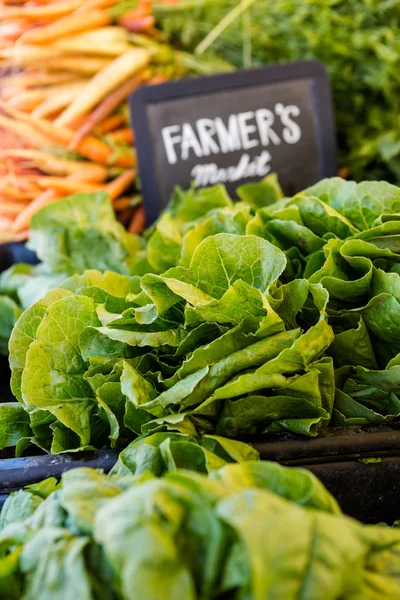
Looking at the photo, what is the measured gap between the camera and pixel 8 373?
4.52ft

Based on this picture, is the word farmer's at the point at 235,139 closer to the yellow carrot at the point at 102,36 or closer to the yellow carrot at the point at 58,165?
the yellow carrot at the point at 58,165

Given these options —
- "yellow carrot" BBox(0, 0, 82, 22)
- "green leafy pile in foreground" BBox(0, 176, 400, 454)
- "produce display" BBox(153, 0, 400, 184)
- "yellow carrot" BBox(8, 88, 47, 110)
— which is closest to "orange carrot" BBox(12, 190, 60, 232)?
"yellow carrot" BBox(8, 88, 47, 110)

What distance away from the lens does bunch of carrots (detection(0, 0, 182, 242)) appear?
1.66 m

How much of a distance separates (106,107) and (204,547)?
1.46m

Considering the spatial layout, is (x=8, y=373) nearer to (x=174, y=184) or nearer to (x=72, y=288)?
(x=72, y=288)

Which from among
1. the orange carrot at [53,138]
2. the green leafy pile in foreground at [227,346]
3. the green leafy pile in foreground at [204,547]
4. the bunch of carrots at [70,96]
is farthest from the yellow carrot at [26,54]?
the green leafy pile in foreground at [204,547]

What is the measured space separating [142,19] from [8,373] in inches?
42.2

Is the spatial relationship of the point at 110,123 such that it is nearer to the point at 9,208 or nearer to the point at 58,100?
the point at 58,100

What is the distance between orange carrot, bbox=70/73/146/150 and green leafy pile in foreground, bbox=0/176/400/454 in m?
0.86

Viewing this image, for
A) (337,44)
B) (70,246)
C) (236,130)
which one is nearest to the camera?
(70,246)

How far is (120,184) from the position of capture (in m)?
1.75

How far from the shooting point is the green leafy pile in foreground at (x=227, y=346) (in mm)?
830

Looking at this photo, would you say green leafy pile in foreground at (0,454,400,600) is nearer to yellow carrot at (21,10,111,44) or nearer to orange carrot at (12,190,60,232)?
orange carrot at (12,190,60,232)

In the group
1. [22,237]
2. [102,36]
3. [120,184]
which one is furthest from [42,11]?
[22,237]
